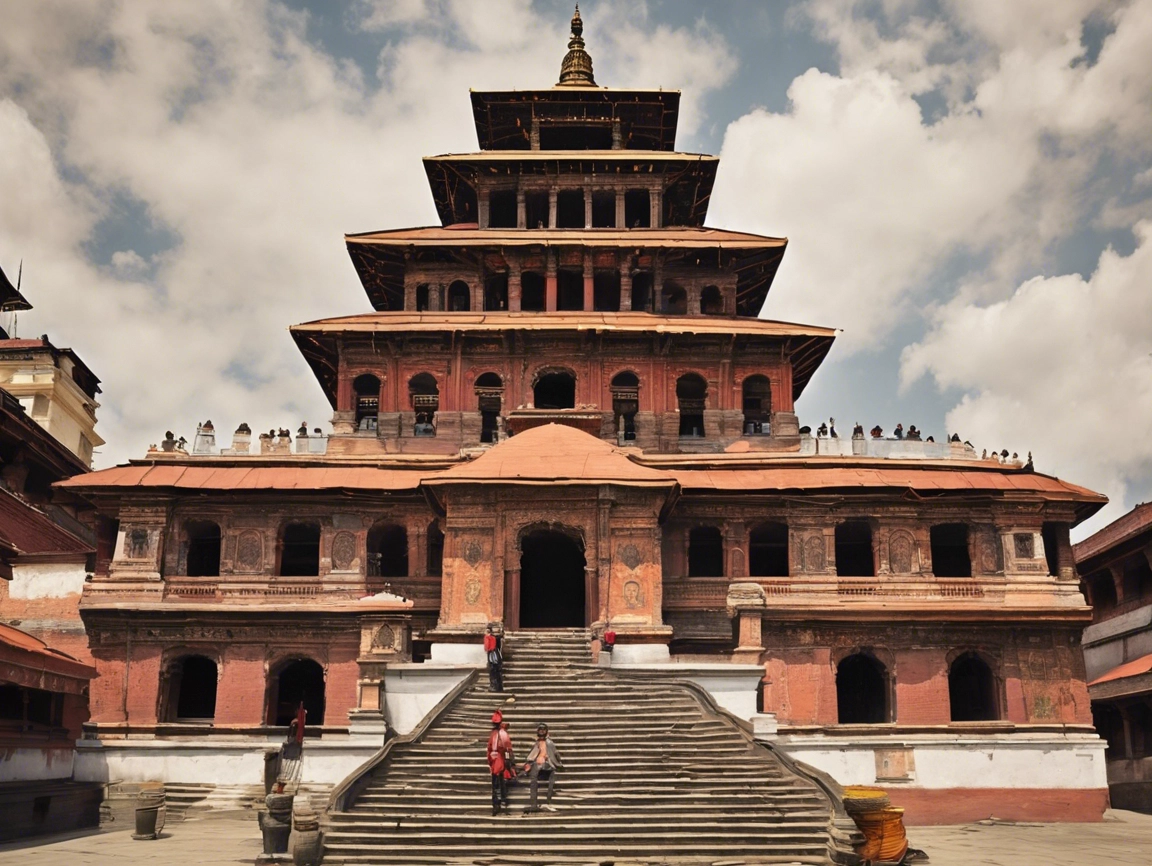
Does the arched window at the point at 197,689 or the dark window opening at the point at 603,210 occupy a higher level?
the dark window opening at the point at 603,210

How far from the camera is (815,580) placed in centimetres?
3189

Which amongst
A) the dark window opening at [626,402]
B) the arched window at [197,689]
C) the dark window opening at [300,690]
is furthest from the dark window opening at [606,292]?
the arched window at [197,689]

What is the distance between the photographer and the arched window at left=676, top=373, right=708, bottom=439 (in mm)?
38031

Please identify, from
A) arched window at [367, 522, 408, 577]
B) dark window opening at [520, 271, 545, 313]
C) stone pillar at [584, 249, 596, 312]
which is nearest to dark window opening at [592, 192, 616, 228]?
stone pillar at [584, 249, 596, 312]

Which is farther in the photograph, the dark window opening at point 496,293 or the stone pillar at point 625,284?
the dark window opening at point 496,293

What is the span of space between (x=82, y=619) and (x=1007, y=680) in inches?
978

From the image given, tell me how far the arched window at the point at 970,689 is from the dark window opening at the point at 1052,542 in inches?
135

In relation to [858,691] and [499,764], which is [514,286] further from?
[499,764]

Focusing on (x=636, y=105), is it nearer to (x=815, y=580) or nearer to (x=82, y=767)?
(x=815, y=580)

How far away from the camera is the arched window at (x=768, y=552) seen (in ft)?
115

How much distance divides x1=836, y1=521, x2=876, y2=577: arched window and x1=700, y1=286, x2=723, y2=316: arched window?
983 centimetres

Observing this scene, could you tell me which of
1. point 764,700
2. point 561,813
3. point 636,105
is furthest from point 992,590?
point 636,105

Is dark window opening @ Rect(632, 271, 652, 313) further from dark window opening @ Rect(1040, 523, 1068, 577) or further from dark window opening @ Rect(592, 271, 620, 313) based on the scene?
dark window opening @ Rect(1040, 523, 1068, 577)

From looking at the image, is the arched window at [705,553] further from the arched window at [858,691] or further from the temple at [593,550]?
the arched window at [858,691]
